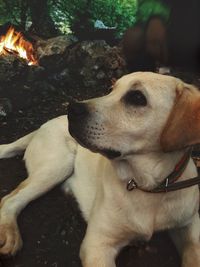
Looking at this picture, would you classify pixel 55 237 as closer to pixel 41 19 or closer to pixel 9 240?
pixel 9 240

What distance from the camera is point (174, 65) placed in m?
4.30

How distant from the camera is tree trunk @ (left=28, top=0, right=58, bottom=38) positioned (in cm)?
426

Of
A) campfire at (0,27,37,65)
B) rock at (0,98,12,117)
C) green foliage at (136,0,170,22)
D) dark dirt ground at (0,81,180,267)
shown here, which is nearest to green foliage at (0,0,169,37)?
green foliage at (136,0,170,22)

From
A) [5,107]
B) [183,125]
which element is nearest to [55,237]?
[183,125]

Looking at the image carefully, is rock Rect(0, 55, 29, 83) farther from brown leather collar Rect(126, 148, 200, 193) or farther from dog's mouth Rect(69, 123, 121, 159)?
brown leather collar Rect(126, 148, 200, 193)

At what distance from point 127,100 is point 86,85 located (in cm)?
199

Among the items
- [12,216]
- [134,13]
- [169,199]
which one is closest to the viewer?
[169,199]

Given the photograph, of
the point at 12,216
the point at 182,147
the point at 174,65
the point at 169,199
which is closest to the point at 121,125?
the point at 182,147

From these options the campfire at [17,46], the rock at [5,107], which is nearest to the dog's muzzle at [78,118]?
the rock at [5,107]

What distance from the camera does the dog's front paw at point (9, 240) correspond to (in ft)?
9.07

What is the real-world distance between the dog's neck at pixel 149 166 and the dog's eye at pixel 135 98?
0.25 m

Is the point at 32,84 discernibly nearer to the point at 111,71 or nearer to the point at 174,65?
the point at 111,71

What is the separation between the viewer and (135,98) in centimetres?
249

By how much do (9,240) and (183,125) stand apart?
1145 millimetres
